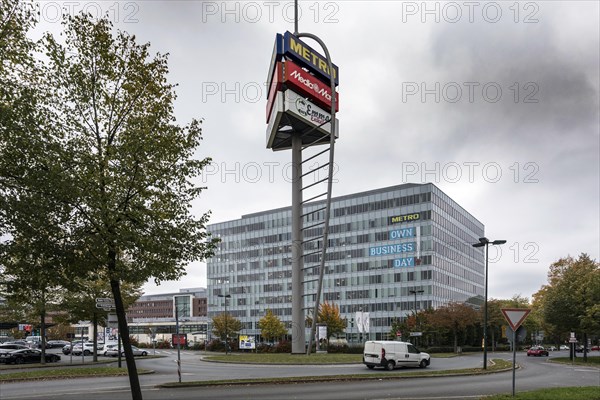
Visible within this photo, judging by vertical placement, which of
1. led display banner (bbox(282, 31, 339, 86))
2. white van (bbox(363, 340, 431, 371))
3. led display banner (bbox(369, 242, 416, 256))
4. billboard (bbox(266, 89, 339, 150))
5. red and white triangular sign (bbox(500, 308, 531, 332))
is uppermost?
led display banner (bbox(282, 31, 339, 86))

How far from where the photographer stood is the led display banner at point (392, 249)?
104188 millimetres

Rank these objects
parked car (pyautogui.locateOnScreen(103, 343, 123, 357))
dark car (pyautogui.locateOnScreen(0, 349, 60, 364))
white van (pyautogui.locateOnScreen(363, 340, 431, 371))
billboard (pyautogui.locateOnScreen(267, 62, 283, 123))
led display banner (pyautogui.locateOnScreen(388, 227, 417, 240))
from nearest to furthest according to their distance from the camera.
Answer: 1. white van (pyautogui.locateOnScreen(363, 340, 431, 371))
2. billboard (pyautogui.locateOnScreen(267, 62, 283, 123))
3. dark car (pyautogui.locateOnScreen(0, 349, 60, 364))
4. parked car (pyautogui.locateOnScreen(103, 343, 123, 357))
5. led display banner (pyautogui.locateOnScreen(388, 227, 417, 240))

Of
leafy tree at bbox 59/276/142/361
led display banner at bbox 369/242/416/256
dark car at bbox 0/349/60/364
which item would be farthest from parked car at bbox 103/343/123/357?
led display banner at bbox 369/242/416/256

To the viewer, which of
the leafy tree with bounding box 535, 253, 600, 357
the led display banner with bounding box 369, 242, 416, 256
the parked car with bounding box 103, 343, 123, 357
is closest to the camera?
the leafy tree with bounding box 535, 253, 600, 357

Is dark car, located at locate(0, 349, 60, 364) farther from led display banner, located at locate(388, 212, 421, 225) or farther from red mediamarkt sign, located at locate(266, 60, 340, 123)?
led display banner, located at locate(388, 212, 421, 225)

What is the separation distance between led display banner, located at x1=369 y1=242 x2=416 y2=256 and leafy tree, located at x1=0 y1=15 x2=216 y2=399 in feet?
309

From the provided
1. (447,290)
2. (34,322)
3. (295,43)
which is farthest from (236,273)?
(295,43)

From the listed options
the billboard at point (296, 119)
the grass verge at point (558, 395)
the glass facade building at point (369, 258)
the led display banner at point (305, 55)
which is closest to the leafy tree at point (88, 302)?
the billboard at point (296, 119)

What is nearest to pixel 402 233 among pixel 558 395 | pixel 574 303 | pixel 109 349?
pixel 574 303

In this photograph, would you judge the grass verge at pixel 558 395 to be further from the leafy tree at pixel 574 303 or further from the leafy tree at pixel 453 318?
the leafy tree at pixel 453 318

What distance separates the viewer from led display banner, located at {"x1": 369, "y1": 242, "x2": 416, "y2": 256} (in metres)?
104

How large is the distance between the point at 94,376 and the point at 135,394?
17.3 metres

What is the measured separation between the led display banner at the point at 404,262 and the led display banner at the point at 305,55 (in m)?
64.9

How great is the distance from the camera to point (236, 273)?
437 ft
